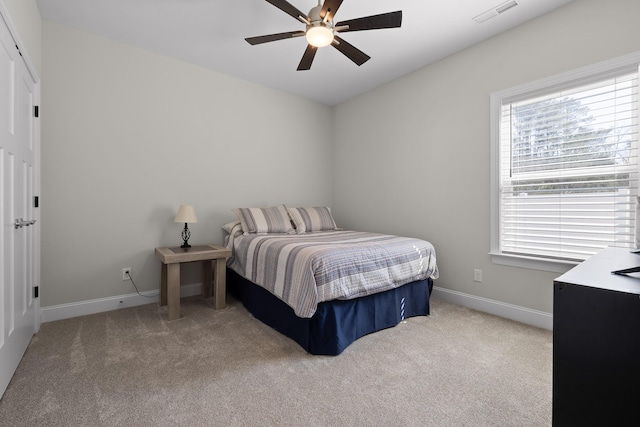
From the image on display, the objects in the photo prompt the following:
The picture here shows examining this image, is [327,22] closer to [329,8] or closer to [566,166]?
[329,8]

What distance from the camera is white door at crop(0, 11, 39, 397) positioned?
1.57 meters

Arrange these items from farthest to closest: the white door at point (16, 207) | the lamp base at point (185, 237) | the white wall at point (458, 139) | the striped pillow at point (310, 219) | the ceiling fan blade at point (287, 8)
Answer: the striped pillow at point (310, 219) → the lamp base at point (185, 237) → the white wall at point (458, 139) → the ceiling fan blade at point (287, 8) → the white door at point (16, 207)

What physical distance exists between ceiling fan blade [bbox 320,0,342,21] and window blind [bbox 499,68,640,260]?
1.83 metres

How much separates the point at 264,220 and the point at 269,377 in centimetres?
187

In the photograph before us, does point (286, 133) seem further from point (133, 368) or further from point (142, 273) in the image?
point (133, 368)

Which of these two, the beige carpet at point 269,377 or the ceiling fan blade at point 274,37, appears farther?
the ceiling fan blade at point 274,37

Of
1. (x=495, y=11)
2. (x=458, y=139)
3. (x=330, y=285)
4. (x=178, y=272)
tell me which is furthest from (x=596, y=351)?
(x=178, y=272)

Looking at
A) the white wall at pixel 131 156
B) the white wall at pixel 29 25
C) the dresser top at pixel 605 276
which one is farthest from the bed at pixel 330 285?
the white wall at pixel 29 25

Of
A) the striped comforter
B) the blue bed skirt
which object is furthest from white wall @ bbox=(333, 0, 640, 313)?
the blue bed skirt

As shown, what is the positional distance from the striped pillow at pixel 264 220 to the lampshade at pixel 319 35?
6.12ft

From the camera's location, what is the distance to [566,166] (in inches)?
93.0

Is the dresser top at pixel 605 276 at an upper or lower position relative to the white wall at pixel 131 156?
lower

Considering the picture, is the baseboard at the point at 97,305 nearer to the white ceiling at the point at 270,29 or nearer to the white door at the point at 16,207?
the white door at the point at 16,207

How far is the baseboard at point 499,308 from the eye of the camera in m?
2.44
